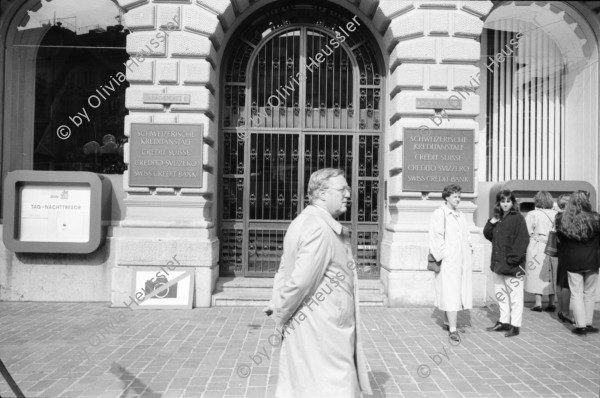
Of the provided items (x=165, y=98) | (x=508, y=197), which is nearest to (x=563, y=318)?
(x=508, y=197)

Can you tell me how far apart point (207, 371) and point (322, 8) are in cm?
738

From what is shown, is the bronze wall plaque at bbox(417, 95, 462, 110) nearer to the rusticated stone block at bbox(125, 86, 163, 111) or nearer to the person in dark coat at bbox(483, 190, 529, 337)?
the person in dark coat at bbox(483, 190, 529, 337)

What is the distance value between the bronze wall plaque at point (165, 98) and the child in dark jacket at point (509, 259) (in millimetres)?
5295

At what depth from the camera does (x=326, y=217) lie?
3357mm

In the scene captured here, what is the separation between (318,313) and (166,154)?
19.9 feet

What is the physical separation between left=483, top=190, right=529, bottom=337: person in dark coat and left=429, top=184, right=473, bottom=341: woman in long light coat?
1.42ft

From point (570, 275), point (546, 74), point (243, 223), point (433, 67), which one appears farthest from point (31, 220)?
point (546, 74)

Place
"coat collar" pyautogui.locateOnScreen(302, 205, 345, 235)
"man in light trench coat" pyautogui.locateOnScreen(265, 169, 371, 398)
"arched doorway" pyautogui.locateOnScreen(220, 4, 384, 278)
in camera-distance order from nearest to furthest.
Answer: "man in light trench coat" pyautogui.locateOnScreen(265, 169, 371, 398), "coat collar" pyautogui.locateOnScreen(302, 205, 345, 235), "arched doorway" pyautogui.locateOnScreen(220, 4, 384, 278)

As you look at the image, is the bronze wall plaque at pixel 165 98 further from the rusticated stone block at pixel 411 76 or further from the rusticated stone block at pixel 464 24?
the rusticated stone block at pixel 464 24

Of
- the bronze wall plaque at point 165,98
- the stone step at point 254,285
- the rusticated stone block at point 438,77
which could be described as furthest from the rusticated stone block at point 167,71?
the rusticated stone block at point 438,77

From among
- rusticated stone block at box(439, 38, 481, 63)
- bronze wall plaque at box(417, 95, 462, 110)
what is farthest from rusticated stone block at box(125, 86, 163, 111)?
rusticated stone block at box(439, 38, 481, 63)

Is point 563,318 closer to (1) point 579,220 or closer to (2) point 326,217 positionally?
(1) point 579,220

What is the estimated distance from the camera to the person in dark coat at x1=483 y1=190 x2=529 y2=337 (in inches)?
261

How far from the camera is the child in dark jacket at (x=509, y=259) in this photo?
6636 millimetres
